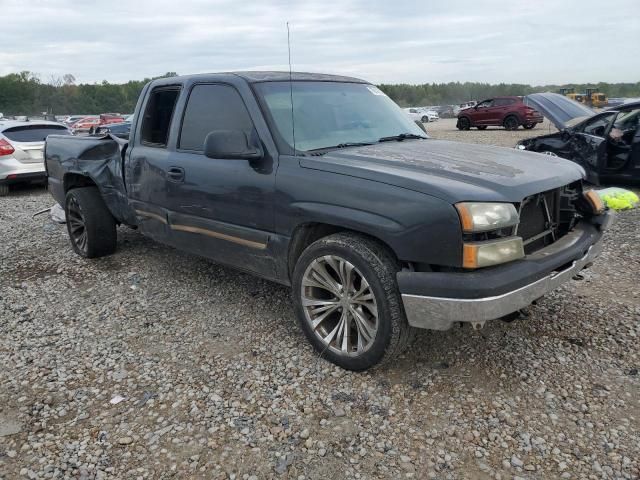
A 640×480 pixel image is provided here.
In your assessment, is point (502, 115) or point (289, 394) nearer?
point (289, 394)

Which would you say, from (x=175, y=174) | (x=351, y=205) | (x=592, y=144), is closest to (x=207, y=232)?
(x=175, y=174)

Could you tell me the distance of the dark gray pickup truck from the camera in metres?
2.67

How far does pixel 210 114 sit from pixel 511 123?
22520mm

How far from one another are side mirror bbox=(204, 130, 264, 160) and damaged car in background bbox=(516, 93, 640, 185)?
6527mm

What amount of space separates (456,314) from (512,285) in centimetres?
32

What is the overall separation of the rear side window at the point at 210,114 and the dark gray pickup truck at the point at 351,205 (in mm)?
13

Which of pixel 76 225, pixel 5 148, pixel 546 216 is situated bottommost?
pixel 76 225

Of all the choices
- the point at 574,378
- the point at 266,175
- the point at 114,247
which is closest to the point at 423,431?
the point at 574,378

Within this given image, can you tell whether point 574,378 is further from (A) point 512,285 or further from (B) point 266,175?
(B) point 266,175

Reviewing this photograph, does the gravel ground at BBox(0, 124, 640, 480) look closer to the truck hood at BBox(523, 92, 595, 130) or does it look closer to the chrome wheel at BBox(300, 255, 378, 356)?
the chrome wheel at BBox(300, 255, 378, 356)

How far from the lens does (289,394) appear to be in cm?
301

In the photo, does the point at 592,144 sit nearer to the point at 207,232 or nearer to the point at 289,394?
the point at 207,232

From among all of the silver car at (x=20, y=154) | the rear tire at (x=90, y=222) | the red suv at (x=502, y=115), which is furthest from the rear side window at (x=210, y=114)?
the red suv at (x=502, y=115)

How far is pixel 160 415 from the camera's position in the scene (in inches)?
113
